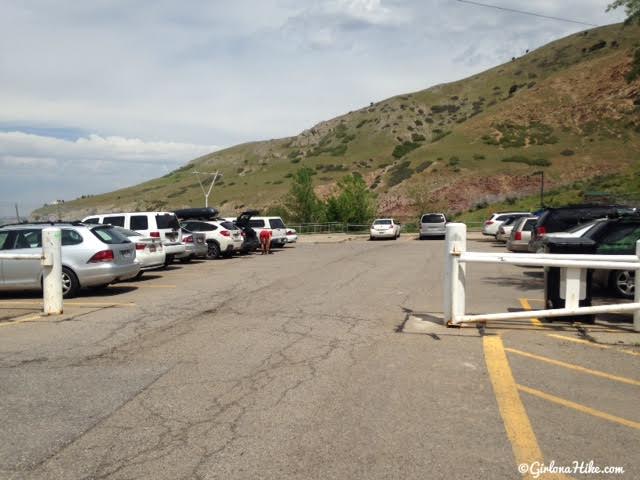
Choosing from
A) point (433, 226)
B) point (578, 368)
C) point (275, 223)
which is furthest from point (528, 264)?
point (433, 226)

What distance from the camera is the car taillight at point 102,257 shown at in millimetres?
12516

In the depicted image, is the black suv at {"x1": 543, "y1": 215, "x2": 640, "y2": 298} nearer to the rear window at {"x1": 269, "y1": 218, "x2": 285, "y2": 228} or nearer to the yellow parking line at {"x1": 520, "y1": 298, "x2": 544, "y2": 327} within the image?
the yellow parking line at {"x1": 520, "y1": 298, "x2": 544, "y2": 327}

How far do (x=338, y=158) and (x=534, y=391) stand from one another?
110869 mm

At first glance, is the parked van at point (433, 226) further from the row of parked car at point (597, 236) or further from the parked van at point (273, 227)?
the row of parked car at point (597, 236)

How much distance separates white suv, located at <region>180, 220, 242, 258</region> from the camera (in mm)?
23328

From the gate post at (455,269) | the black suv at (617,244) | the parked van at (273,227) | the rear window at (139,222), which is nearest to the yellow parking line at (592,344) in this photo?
the gate post at (455,269)

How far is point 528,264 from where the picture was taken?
8.51 m

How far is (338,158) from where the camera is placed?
115438 millimetres

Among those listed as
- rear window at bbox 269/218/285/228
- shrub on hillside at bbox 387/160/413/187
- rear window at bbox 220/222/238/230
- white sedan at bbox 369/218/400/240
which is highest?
shrub on hillside at bbox 387/160/413/187

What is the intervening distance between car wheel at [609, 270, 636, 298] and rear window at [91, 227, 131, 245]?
9732 mm

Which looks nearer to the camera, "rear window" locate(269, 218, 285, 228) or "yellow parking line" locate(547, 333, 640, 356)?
"yellow parking line" locate(547, 333, 640, 356)

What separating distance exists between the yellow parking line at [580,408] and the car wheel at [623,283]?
21.2 ft

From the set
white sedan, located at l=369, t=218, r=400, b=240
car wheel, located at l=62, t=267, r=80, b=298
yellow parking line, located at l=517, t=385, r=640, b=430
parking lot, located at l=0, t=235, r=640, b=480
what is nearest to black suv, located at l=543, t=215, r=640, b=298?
parking lot, located at l=0, t=235, r=640, b=480

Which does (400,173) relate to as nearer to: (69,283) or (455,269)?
(69,283)
